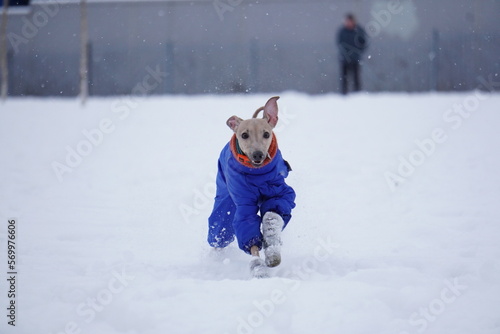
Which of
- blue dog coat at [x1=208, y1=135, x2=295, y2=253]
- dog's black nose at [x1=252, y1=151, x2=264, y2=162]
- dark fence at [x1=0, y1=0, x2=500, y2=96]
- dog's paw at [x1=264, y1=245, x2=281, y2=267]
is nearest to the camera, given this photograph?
dog's paw at [x1=264, y1=245, x2=281, y2=267]

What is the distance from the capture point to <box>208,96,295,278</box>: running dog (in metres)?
4.13

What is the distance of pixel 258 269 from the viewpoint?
403 cm

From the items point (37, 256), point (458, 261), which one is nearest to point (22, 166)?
point (37, 256)

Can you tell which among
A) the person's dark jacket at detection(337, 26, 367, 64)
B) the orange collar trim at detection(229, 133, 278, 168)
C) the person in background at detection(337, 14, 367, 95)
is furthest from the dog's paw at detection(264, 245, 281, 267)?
the person's dark jacket at detection(337, 26, 367, 64)

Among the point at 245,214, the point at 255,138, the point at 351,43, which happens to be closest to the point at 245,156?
the point at 255,138

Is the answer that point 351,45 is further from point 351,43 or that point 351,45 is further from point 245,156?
point 245,156

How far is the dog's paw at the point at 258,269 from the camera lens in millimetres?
4016

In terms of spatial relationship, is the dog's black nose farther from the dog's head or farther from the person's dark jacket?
the person's dark jacket

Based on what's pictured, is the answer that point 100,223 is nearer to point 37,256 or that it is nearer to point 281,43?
point 37,256

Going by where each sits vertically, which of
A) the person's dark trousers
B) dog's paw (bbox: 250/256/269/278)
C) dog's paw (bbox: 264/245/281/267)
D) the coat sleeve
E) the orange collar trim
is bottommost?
dog's paw (bbox: 250/256/269/278)

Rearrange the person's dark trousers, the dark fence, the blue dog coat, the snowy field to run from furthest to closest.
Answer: the dark fence
the person's dark trousers
the blue dog coat
the snowy field

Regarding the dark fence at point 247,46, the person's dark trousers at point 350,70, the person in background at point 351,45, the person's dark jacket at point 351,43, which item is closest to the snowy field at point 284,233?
the person's dark trousers at point 350,70

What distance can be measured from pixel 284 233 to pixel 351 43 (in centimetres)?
1010

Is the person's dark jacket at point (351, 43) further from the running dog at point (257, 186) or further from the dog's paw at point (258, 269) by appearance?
the dog's paw at point (258, 269)
